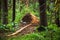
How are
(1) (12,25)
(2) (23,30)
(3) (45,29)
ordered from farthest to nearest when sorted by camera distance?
(1) (12,25)
(2) (23,30)
(3) (45,29)

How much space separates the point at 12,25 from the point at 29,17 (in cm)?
275

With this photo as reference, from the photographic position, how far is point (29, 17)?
17.5 metres

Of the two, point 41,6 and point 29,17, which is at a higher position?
point 41,6

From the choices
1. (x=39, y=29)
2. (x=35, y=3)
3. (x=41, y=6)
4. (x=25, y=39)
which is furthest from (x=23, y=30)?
(x=35, y=3)

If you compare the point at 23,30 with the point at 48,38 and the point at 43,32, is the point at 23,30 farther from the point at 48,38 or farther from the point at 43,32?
the point at 48,38

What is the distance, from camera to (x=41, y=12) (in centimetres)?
1330

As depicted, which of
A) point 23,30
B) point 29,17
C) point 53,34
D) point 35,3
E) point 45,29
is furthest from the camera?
point 35,3

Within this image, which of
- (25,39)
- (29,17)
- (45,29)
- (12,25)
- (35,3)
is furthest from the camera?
(35,3)

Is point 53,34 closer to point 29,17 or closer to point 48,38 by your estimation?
point 48,38

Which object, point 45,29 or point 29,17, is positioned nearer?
point 45,29

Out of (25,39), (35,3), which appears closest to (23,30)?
(25,39)

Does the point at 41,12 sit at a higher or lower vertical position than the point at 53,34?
higher

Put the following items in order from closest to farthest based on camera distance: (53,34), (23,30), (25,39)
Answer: (25,39) → (53,34) → (23,30)

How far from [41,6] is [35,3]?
1240 cm
